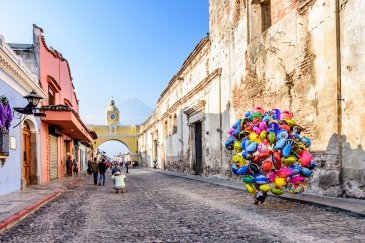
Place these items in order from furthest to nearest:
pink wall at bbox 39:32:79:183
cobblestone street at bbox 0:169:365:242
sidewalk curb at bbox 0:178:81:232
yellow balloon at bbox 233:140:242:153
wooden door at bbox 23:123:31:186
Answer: pink wall at bbox 39:32:79:183 < wooden door at bbox 23:123:31:186 < yellow balloon at bbox 233:140:242:153 < sidewalk curb at bbox 0:178:81:232 < cobblestone street at bbox 0:169:365:242

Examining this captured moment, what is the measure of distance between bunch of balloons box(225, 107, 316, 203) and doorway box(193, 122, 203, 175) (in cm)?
1539

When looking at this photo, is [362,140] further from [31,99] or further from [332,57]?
[31,99]

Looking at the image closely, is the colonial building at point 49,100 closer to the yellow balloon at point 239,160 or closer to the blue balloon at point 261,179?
the yellow balloon at point 239,160

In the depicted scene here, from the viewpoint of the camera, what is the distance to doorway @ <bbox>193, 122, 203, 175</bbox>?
24188mm

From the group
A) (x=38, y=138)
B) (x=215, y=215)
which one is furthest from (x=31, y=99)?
(x=215, y=215)

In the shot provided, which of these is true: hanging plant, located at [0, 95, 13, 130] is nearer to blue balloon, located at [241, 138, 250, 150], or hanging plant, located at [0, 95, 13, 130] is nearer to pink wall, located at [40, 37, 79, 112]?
blue balloon, located at [241, 138, 250, 150]

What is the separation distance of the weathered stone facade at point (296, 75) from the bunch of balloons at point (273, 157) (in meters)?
1.69

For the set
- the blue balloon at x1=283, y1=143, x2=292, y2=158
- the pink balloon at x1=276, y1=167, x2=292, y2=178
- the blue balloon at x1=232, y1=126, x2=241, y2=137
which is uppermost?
the blue balloon at x1=232, y1=126, x2=241, y2=137

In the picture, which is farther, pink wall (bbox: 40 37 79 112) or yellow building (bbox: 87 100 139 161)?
yellow building (bbox: 87 100 139 161)

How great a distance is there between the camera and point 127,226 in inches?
259

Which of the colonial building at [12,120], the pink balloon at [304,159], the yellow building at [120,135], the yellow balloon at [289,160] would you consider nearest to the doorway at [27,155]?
the colonial building at [12,120]

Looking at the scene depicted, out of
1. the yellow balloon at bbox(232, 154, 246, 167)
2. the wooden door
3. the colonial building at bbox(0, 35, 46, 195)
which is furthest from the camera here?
the wooden door

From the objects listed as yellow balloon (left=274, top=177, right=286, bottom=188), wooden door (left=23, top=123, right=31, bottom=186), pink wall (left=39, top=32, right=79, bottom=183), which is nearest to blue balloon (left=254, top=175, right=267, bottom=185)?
yellow balloon (left=274, top=177, right=286, bottom=188)

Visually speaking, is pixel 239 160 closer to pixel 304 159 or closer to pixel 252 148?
pixel 252 148
